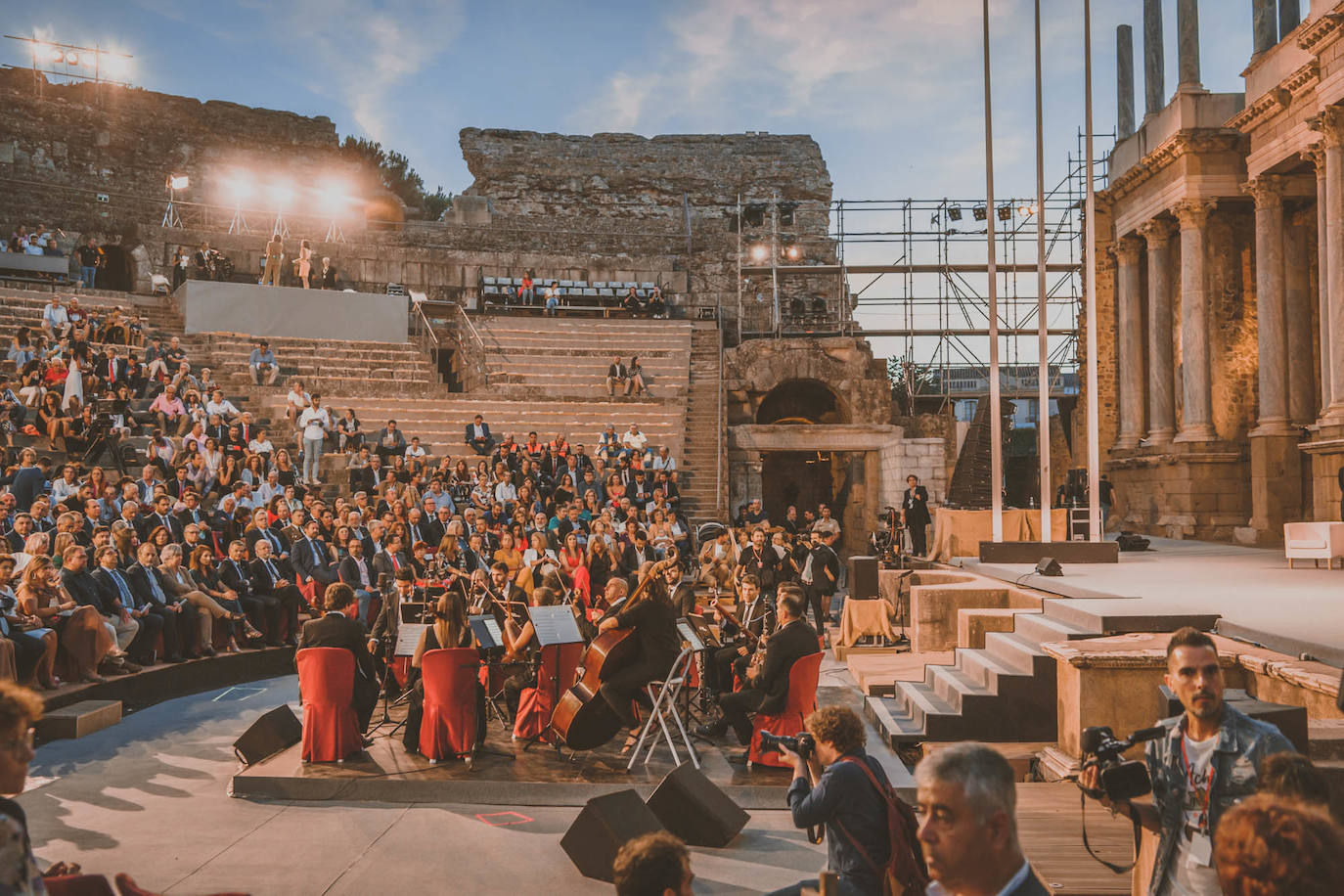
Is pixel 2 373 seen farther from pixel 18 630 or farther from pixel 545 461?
pixel 18 630

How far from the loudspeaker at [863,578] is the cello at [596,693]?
4814 mm

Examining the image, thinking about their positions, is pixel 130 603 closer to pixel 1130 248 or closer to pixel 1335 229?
pixel 1335 229

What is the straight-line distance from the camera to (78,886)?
110 inches

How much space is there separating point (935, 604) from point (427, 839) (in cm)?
568

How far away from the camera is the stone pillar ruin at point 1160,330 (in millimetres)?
20797

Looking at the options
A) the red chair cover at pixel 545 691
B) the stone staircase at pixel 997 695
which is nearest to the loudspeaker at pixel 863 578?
the stone staircase at pixel 997 695

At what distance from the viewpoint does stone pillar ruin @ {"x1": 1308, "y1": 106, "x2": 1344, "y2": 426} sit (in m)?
14.2

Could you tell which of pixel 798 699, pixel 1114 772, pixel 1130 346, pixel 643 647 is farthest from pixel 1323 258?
pixel 1114 772

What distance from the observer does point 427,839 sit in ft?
17.8

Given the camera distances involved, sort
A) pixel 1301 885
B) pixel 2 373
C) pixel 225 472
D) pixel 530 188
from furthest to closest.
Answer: pixel 530 188 → pixel 2 373 → pixel 225 472 → pixel 1301 885

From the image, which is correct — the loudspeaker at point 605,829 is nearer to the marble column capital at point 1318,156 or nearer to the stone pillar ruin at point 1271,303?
the marble column capital at point 1318,156

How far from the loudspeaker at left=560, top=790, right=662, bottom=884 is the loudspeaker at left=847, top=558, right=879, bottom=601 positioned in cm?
642

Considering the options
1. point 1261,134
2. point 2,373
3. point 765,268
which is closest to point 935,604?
point 1261,134

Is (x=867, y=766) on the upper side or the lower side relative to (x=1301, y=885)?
lower
